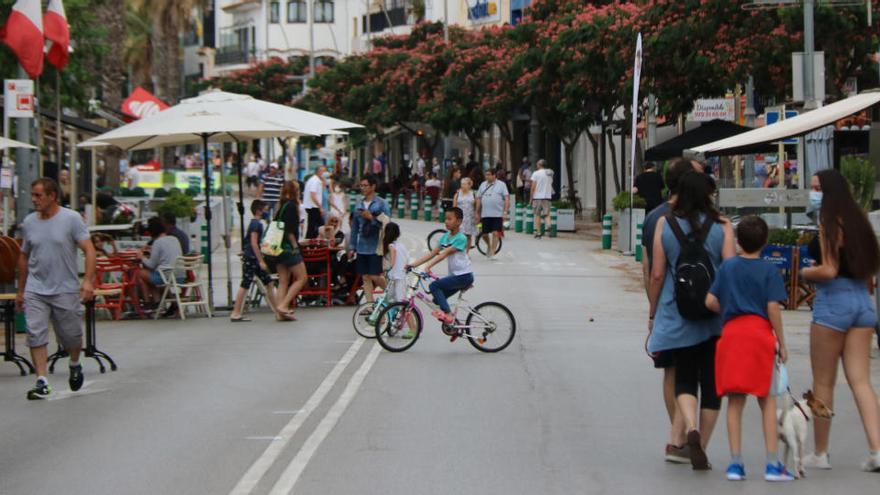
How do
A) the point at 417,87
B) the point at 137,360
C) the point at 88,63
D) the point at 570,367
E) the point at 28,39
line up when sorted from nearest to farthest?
the point at 570,367 < the point at 137,360 < the point at 28,39 < the point at 88,63 < the point at 417,87

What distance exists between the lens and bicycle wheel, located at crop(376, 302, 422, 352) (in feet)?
49.5

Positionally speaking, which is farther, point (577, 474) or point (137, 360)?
point (137, 360)

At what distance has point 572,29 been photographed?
3838 centimetres

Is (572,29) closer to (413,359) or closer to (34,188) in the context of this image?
(413,359)

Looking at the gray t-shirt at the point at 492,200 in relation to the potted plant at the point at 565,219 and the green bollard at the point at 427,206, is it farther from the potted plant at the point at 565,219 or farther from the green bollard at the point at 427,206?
the green bollard at the point at 427,206

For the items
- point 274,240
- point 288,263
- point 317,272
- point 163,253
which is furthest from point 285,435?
point 317,272

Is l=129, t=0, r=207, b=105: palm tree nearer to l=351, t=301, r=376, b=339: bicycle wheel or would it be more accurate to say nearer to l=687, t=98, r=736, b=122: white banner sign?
l=687, t=98, r=736, b=122: white banner sign

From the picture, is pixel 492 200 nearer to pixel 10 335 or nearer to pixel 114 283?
pixel 114 283

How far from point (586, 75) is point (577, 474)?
98.7 ft

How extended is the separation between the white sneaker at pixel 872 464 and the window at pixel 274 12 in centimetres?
10049

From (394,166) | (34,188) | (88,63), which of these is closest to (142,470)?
(34,188)

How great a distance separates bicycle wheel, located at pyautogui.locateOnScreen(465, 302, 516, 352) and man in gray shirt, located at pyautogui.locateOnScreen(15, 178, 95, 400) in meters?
4.24

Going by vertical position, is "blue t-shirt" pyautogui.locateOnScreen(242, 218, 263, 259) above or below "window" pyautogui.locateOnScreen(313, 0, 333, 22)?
below

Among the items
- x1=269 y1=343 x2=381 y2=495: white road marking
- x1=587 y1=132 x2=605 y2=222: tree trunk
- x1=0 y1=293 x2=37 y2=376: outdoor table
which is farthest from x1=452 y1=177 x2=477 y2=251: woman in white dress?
x1=0 y1=293 x2=37 y2=376: outdoor table
